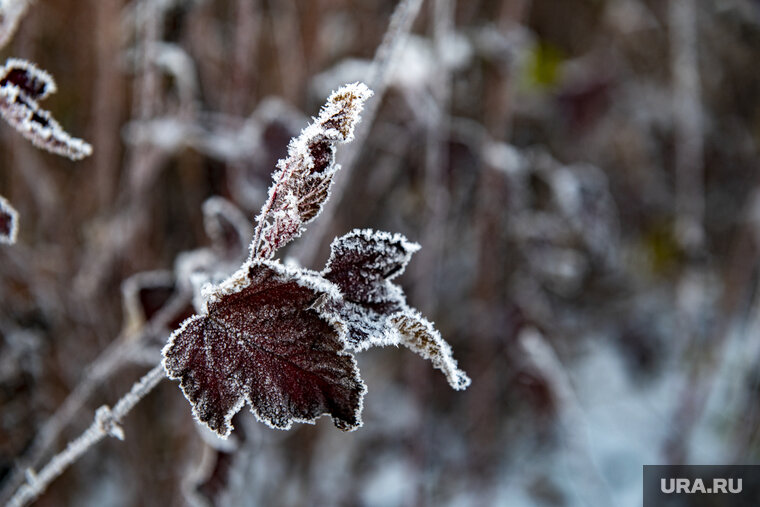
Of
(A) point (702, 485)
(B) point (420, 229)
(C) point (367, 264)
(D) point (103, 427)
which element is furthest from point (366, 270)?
(A) point (702, 485)

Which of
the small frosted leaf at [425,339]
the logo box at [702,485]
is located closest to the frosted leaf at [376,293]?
the small frosted leaf at [425,339]

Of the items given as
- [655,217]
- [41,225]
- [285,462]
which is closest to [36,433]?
[41,225]

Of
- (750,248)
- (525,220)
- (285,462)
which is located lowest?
(285,462)

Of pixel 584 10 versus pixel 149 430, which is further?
pixel 584 10

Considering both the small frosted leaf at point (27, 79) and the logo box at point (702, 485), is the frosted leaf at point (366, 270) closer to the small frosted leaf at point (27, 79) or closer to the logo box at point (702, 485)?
the small frosted leaf at point (27, 79)

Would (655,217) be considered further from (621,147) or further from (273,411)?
(273,411)

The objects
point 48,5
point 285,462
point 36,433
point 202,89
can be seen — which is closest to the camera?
point 36,433
